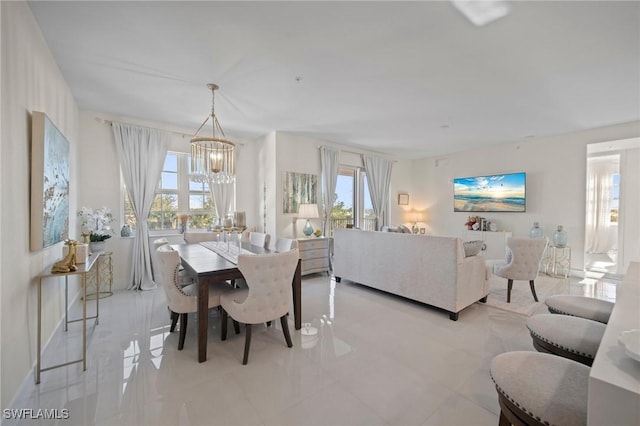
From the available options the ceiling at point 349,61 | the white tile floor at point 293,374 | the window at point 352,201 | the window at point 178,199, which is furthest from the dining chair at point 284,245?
the window at point 352,201

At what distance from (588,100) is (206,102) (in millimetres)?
4852

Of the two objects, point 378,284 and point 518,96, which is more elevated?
point 518,96

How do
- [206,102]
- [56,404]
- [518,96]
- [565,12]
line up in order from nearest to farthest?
[56,404]
[565,12]
[518,96]
[206,102]

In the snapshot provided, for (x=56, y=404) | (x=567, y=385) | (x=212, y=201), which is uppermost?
(x=212, y=201)

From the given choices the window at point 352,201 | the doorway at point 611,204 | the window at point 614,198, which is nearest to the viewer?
the doorway at point 611,204

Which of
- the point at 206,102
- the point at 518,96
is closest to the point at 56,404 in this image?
the point at 206,102

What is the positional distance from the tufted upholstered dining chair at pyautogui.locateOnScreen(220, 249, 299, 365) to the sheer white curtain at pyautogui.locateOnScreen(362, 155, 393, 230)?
4489 millimetres

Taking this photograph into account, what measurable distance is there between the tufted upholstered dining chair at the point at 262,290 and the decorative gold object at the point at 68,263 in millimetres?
1194

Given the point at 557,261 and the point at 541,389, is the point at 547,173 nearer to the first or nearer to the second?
the point at 557,261

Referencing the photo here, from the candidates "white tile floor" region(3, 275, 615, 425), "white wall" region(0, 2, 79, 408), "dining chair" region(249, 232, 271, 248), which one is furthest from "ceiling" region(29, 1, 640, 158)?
"white tile floor" region(3, 275, 615, 425)

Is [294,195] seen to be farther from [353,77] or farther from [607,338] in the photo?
[607,338]

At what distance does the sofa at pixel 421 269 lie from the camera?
9.92 feet

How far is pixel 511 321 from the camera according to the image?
2.98m

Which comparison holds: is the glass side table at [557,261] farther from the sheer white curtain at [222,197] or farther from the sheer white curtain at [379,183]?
the sheer white curtain at [222,197]
